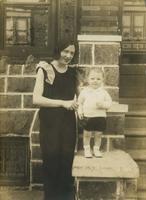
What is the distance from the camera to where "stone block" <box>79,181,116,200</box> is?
2033 millimetres

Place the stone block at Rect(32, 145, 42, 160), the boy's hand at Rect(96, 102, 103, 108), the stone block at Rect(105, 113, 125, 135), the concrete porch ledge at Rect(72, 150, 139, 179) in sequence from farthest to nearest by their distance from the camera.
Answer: the stone block at Rect(32, 145, 42, 160)
the stone block at Rect(105, 113, 125, 135)
the boy's hand at Rect(96, 102, 103, 108)
the concrete porch ledge at Rect(72, 150, 139, 179)

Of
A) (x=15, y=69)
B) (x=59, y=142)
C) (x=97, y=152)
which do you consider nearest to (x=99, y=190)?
(x=97, y=152)

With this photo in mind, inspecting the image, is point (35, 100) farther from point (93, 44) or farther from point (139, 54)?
point (139, 54)

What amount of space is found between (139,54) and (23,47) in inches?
21.8

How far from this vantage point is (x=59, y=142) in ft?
7.36

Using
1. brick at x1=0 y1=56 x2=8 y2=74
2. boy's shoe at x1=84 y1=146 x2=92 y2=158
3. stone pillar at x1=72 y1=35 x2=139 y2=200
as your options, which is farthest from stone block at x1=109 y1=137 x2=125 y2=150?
brick at x1=0 y1=56 x2=8 y2=74

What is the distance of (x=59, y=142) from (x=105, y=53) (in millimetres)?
402

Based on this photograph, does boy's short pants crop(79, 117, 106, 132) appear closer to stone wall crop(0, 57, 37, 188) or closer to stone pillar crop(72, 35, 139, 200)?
stone pillar crop(72, 35, 139, 200)

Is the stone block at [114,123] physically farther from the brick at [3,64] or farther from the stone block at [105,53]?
the brick at [3,64]

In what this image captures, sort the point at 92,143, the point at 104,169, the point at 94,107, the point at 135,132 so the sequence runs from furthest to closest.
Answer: the point at 135,132
the point at 92,143
the point at 94,107
the point at 104,169

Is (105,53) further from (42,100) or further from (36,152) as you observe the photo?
(36,152)

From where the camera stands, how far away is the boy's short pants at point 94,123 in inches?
84.7

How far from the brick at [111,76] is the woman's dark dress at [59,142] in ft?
0.43

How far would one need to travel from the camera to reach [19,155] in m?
2.35
